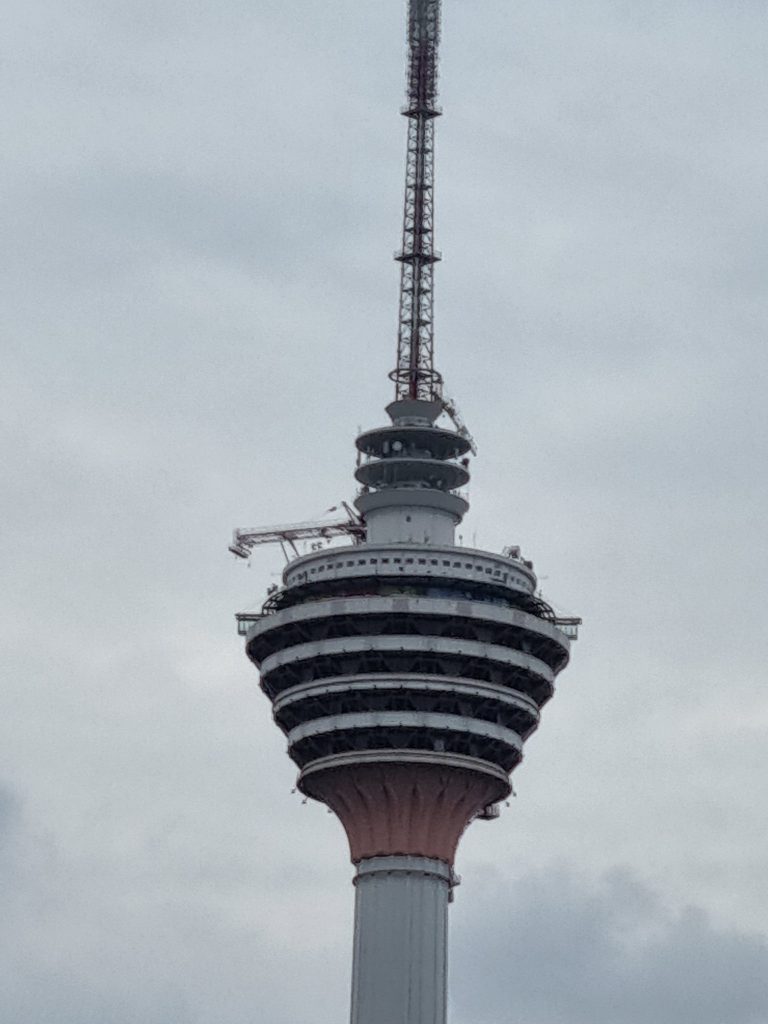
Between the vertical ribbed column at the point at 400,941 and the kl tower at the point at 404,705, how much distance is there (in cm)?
9

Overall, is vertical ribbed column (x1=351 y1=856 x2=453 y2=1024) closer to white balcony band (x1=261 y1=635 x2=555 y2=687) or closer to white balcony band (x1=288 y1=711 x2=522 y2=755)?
white balcony band (x1=288 y1=711 x2=522 y2=755)

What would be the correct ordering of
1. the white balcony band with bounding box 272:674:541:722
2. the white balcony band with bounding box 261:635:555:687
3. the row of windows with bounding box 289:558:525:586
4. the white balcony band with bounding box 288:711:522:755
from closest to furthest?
the white balcony band with bounding box 288:711:522:755
the white balcony band with bounding box 272:674:541:722
the white balcony band with bounding box 261:635:555:687
the row of windows with bounding box 289:558:525:586

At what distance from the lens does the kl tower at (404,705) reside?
553ft

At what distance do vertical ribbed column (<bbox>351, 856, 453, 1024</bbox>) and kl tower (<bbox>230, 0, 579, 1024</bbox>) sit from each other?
3.7 inches

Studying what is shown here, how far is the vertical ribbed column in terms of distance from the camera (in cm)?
16650

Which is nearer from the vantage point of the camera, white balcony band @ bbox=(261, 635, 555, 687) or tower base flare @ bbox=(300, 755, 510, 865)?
tower base flare @ bbox=(300, 755, 510, 865)

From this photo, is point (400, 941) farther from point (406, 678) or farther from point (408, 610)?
point (408, 610)

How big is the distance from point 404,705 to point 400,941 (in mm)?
15666

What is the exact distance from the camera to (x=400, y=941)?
168 metres

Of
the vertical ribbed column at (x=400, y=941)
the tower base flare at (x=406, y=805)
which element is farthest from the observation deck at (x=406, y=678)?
the vertical ribbed column at (x=400, y=941)

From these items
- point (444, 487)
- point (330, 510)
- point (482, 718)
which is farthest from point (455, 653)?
point (330, 510)

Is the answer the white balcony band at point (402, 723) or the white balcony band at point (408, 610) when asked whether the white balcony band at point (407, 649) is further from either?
the white balcony band at point (402, 723)

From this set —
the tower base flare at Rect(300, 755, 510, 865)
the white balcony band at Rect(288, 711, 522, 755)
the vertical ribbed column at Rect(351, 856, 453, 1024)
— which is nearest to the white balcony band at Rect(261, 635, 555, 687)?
the white balcony band at Rect(288, 711, 522, 755)

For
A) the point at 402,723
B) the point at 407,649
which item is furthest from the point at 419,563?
the point at 402,723
